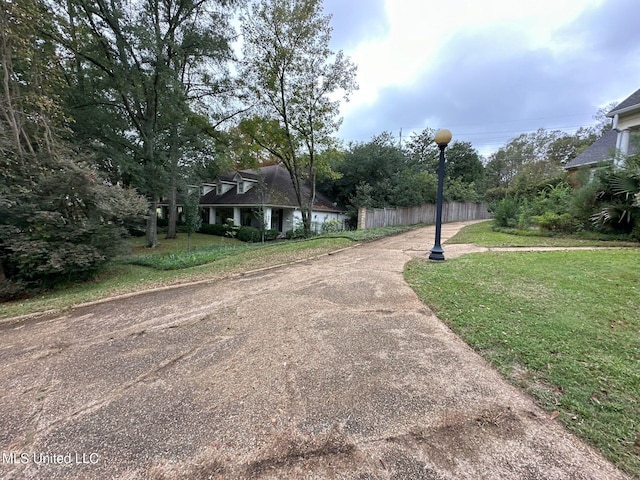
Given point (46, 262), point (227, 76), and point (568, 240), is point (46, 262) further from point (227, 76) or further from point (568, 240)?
point (568, 240)

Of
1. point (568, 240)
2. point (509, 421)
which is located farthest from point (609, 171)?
point (509, 421)

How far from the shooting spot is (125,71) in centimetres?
1148

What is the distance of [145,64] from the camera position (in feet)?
39.3

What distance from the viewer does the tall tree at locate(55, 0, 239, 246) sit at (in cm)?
1072

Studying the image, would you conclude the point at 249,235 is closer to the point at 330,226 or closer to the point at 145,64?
the point at 330,226

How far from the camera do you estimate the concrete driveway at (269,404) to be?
150 cm

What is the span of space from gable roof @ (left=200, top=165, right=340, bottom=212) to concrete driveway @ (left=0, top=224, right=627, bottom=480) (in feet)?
48.4

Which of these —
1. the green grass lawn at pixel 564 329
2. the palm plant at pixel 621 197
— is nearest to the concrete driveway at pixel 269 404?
the green grass lawn at pixel 564 329

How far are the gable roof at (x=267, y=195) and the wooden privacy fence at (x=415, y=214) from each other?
5630mm

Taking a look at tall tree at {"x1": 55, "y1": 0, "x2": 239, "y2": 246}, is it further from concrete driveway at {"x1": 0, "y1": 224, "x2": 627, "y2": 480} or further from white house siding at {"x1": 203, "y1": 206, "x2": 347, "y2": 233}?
concrete driveway at {"x1": 0, "y1": 224, "x2": 627, "y2": 480}

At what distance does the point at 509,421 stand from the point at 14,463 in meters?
3.05

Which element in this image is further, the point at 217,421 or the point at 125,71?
the point at 125,71

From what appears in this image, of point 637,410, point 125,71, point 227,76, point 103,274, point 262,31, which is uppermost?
point 262,31

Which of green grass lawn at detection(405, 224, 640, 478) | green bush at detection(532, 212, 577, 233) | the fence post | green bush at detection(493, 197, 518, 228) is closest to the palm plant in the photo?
green bush at detection(532, 212, 577, 233)
